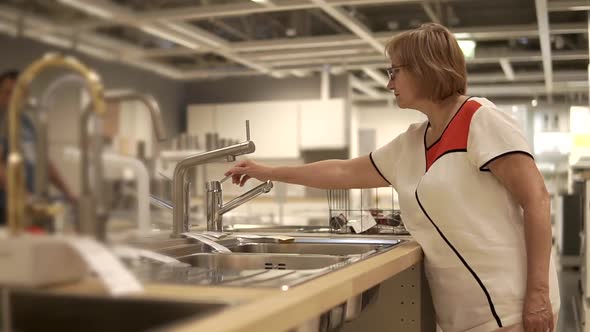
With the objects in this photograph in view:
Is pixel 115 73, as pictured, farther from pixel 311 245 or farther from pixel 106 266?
pixel 311 245

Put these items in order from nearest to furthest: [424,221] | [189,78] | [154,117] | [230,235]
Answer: [154,117] < [189,78] < [424,221] < [230,235]

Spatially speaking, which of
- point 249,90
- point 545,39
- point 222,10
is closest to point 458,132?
point 249,90

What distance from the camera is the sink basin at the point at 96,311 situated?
850mm

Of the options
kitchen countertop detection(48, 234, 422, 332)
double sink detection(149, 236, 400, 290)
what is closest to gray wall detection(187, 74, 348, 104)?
double sink detection(149, 236, 400, 290)

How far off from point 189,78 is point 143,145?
510 mm

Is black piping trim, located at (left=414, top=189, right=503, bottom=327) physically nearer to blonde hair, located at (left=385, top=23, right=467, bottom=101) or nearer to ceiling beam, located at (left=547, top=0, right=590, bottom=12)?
blonde hair, located at (left=385, top=23, right=467, bottom=101)

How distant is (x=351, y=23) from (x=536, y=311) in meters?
4.26

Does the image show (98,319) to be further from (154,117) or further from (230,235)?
(230,235)

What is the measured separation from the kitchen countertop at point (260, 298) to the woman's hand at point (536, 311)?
0.72 m

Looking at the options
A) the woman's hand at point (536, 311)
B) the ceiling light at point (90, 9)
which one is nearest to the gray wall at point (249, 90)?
the ceiling light at point (90, 9)

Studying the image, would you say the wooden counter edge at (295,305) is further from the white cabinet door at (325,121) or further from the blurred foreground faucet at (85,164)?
the white cabinet door at (325,121)

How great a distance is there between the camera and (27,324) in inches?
33.8

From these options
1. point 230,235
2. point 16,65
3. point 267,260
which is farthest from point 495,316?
point 16,65

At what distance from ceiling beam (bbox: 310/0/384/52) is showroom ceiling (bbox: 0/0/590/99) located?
0.04 feet
